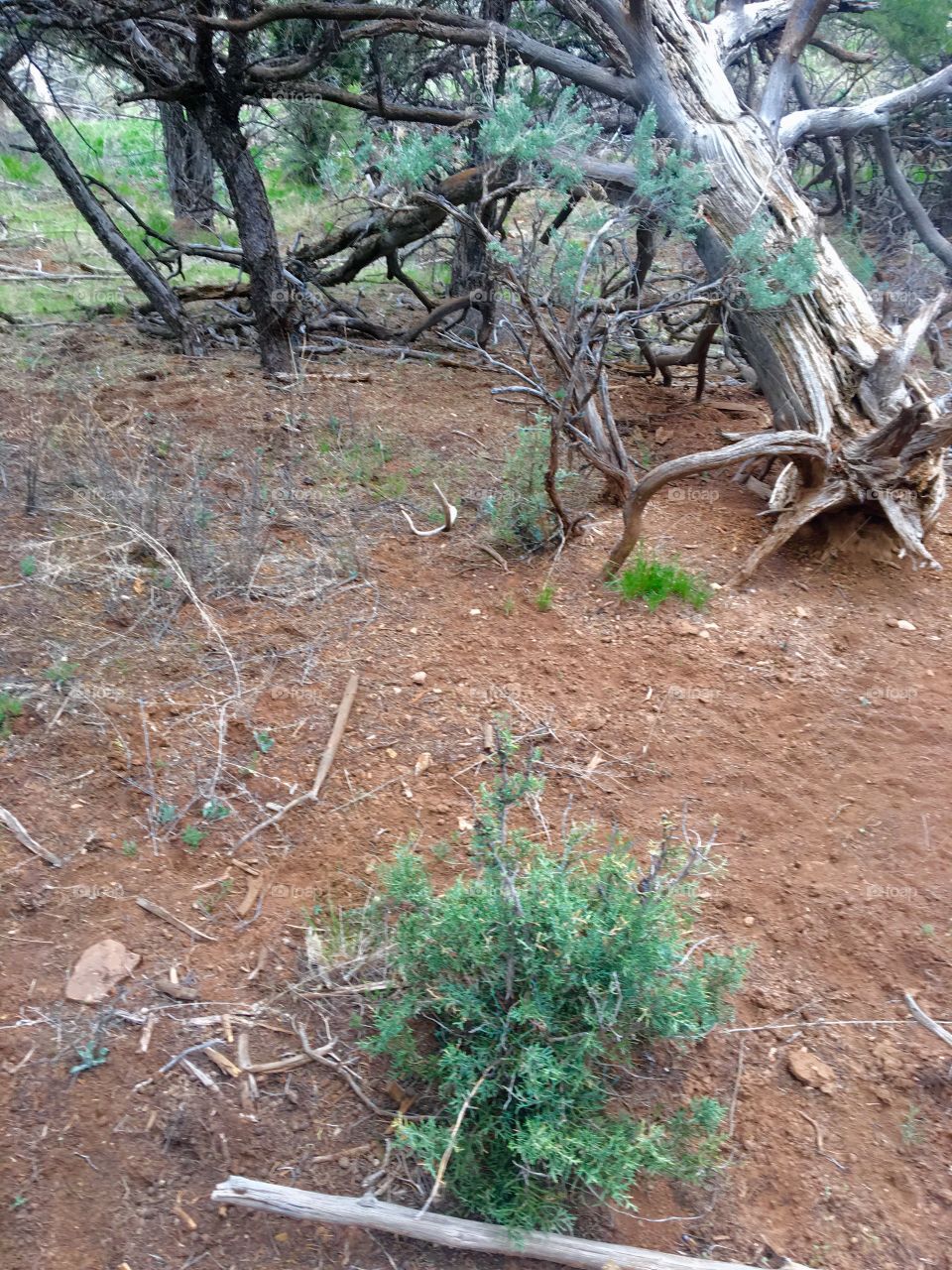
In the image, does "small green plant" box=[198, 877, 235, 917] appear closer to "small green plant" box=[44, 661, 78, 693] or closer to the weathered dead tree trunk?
"small green plant" box=[44, 661, 78, 693]

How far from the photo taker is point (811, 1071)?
2.47 meters

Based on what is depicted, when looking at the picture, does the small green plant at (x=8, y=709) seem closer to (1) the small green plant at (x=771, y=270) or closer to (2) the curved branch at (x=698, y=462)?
(2) the curved branch at (x=698, y=462)

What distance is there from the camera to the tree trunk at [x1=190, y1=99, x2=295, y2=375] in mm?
6039

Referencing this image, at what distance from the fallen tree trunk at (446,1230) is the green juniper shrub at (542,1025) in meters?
0.04

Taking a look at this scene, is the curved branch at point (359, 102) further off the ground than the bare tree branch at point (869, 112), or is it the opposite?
the bare tree branch at point (869, 112)

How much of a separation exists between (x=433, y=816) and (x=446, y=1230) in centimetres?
127

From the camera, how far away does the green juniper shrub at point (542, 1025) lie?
2055 millimetres

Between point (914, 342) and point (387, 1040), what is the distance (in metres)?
3.84

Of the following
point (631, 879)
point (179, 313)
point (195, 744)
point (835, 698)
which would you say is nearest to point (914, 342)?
point (835, 698)

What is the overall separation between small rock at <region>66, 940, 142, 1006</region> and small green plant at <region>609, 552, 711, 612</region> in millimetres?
2362

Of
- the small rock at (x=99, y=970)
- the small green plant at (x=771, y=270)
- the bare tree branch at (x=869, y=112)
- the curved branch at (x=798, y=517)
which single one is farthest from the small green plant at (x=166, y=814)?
the bare tree branch at (x=869, y=112)

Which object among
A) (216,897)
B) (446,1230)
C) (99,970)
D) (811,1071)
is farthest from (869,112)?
(446,1230)

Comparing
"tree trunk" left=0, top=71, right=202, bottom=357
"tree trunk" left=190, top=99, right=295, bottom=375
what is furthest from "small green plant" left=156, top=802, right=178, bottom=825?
"tree trunk" left=0, top=71, right=202, bottom=357

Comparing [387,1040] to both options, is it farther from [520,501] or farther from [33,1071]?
[520,501]
